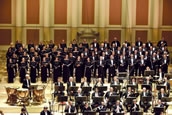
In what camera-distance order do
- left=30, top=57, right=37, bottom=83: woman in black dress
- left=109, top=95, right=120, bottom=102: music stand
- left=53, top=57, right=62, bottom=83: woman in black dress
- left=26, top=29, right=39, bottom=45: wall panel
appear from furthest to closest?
1. left=26, top=29, right=39, bottom=45: wall panel
2. left=53, top=57, right=62, bottom=83: woman in black dress
3. left=30, top=57, right=37, bottom=83: woman in black dress
4. left=109, top=95, right=120, bottom=102: music stand

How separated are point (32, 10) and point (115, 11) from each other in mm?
4178

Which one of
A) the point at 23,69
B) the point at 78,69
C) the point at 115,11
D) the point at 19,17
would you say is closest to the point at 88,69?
the point at 78,69

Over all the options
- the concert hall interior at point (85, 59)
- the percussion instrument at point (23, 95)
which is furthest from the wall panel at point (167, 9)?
the percussion instrument at point (23, 95)

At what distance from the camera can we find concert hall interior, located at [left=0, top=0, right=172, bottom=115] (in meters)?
15.7

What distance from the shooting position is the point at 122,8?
22781mm

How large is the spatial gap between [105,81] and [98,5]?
17.5 ft

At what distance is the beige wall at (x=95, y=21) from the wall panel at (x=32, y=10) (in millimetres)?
115

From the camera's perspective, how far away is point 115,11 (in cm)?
2278

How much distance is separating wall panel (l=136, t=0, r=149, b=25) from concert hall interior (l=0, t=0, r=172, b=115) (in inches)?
2.0

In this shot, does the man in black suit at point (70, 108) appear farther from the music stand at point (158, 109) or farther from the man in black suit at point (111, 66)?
the man in black suit at point (111, 66)

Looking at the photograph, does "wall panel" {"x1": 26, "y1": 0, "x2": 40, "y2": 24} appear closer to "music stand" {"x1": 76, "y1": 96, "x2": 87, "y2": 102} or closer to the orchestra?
the orchestra

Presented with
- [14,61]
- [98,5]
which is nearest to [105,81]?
[14,61]

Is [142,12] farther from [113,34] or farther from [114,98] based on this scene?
[114,98]

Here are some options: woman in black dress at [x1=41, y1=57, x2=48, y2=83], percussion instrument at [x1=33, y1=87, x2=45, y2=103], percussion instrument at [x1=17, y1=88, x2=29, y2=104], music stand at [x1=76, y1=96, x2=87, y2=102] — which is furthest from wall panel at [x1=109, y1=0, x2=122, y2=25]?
music stand at [x1=76, y1=96, x2=87, y2=102]
